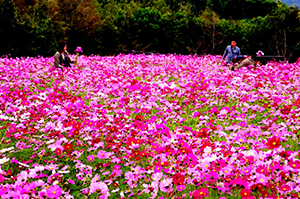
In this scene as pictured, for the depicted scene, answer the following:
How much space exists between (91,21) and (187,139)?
650 inches

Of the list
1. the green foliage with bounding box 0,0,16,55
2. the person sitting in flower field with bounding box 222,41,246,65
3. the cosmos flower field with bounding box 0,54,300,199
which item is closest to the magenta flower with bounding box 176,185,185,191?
the cosmos flower field with bounding box 0,54,300,199

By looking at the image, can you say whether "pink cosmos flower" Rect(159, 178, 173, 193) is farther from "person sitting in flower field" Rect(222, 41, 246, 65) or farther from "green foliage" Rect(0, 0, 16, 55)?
"green foliage" Rect(0, 0, 16, 55)

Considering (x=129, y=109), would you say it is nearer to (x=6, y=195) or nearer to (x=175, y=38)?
(x=6, y=195)

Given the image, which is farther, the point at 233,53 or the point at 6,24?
the point at 6,24


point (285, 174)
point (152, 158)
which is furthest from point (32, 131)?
point (285, 174)

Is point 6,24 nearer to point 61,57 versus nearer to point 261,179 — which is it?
point 61,57

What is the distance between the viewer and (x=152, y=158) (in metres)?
3.10

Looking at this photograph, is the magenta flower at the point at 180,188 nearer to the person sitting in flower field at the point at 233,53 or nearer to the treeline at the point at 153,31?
the person sitting in flower field at the point at 233,53

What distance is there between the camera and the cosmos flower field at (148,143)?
2369mm

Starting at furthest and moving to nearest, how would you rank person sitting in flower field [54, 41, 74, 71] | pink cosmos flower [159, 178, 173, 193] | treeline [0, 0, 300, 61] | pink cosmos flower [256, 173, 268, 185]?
1. treeline [0, 0, 300, 61]
2. person sitting in flower field [54, 41, 74, 71]
3. pink cosmos flower [159, 178, 173, 193]
4. pink cosmos flower [256, 173, 268, 185]

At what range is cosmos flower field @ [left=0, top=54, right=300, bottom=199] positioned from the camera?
2.37m

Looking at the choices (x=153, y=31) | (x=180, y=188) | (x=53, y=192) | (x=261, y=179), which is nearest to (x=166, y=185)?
(x=180, y=188)

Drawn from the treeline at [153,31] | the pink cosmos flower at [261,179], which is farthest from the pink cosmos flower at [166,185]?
the treeline at [153,31]

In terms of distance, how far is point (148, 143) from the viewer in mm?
3566
